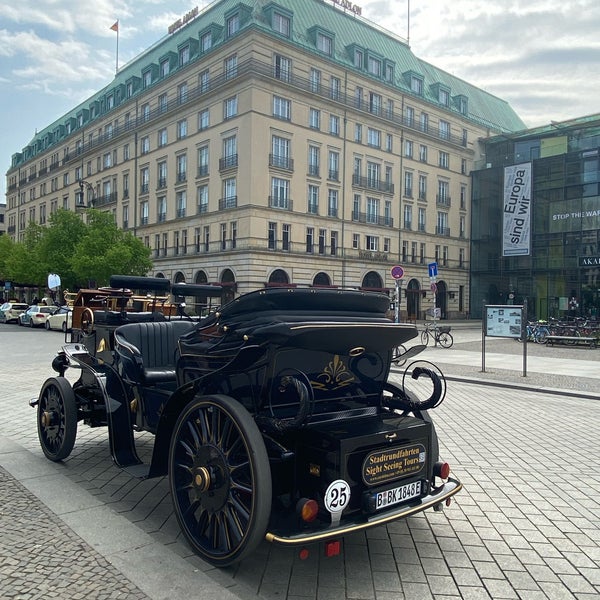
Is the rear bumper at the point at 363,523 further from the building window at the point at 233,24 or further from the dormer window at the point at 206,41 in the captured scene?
the dormer window at the point at 206,41

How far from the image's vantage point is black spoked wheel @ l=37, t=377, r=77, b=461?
5266 millimetres

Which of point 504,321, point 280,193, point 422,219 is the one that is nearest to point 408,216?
point 422,219

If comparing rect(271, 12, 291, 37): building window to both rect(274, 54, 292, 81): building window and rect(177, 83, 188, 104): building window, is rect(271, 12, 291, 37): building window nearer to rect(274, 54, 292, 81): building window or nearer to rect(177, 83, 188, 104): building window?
rect(274, 54, 292, 81): building window

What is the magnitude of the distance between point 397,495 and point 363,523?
1.14ft

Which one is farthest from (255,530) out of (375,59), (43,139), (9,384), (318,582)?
(43,139)

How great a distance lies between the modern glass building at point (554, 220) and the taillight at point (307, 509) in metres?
47.9

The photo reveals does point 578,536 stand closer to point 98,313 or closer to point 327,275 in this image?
point 98,313

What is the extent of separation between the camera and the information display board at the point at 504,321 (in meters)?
14.9

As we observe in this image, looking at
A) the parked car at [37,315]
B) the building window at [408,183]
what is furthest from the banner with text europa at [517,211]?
the parked car at [37,315]

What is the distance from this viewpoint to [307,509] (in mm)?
3037

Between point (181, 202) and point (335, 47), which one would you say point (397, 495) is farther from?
point (335, 47)

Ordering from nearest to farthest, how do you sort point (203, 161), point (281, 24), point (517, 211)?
point (281, 24) → point (203, 161) → point (517, 211)

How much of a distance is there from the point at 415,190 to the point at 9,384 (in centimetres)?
4772

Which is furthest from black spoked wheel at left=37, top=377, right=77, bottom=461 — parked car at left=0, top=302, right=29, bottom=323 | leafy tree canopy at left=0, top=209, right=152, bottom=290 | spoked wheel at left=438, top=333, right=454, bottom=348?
parked car at left=0, top=302, right=29, bottom=323
